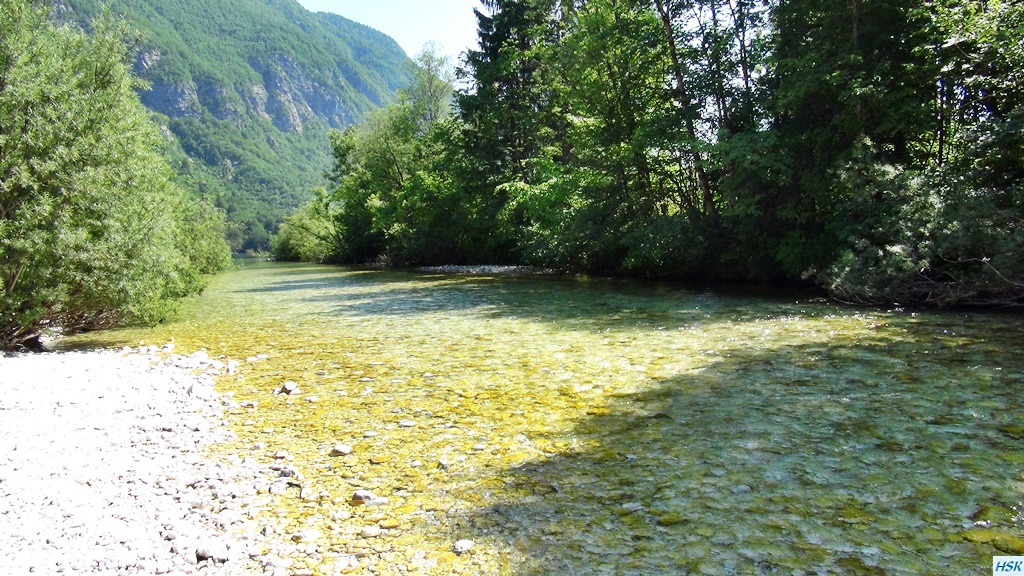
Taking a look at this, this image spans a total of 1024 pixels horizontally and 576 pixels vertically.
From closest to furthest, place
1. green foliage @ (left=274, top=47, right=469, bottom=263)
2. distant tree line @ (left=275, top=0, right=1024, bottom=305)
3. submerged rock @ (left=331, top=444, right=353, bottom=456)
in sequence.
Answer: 1. submerged rock @ (left=331, top=444, right=353, bottom=456)
2. distant tree line @ (left=275, top=0, right=1024, bottom=305)
3. green foliage @ (left=274, top=47, right=469, bottom=263)

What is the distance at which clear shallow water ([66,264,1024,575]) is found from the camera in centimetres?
386

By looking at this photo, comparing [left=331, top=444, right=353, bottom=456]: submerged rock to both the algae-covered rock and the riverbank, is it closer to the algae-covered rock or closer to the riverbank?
the riverbank

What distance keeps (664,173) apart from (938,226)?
38.0ft

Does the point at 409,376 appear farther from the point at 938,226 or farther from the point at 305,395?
the point at 938,226

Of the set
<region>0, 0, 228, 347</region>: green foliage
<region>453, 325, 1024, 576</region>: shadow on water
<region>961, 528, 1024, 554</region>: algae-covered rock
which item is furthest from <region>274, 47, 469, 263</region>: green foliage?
<region>961, 528, 1024, 554</region>: algae-covered rock

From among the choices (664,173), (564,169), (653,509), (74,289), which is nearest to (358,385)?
(653,509)

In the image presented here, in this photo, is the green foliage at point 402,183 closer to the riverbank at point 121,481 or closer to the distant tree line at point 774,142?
the distant tree line at point 774,142

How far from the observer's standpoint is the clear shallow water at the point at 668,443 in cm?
386

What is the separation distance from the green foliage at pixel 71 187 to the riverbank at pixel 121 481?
2.65 meters

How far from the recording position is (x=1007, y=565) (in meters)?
3.42

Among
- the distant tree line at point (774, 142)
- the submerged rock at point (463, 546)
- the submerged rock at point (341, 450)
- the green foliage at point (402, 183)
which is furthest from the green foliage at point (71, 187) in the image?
the green foliage at point (402, 183)

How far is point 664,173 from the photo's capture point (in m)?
22.5

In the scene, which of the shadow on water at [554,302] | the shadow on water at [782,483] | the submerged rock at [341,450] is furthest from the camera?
the shadow on water at [554,302]

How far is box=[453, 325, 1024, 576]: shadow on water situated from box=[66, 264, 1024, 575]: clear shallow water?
0.02 m
